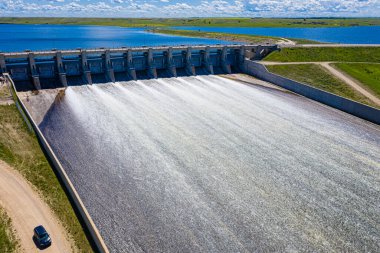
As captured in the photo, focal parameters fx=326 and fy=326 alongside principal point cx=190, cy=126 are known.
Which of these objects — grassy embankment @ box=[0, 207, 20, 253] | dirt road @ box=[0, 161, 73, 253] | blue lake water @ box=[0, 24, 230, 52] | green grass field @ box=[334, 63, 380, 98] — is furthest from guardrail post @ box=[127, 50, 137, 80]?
blue lake water @ box=[0, 24, 230, 52]

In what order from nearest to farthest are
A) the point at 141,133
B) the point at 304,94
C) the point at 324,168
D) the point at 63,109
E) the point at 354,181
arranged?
1. the point at 354,181
2. the point at 324,168
3. the point at 141,133
4. the point at 63,109
5. the point at 304,94

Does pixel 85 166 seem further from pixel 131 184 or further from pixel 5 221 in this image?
pixel 5 221

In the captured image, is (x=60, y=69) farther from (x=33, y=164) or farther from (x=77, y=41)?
(x=77, y=41)

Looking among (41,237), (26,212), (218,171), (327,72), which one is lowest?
(218,171)

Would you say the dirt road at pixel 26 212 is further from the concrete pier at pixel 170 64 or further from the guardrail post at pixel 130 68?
the concrete pier at pixel 170 64

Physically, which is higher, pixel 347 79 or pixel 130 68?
pixel 130 68

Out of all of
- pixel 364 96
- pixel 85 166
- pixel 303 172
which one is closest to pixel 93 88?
pixel 85 166

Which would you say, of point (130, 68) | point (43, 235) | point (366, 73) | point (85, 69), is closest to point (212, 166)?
point (43, 235)

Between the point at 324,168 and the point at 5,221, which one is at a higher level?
the point at 5,221
